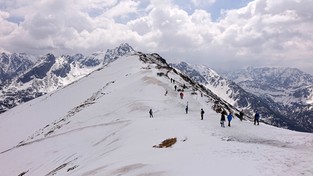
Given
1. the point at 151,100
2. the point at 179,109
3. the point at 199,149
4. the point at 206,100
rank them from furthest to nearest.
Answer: the point at 206,100, the point at 151,100, the point at 179,109, the point at 199,149

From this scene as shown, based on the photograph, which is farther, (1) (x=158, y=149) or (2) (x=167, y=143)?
(2) (x=167, y=143)

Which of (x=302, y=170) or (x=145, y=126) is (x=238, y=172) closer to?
(x=302, y=170)

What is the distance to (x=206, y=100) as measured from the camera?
9206 cm

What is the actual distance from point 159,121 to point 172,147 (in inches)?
605

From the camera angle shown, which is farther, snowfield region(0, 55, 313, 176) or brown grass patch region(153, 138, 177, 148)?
brown grass patch region(153, 138, 177, 148)

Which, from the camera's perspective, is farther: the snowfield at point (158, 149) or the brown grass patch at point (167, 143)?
the brown grass patch at point (167, 143)

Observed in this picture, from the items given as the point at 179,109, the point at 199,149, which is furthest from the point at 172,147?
the point at 179,109

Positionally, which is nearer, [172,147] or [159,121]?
[172,147]

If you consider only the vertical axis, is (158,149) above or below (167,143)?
below

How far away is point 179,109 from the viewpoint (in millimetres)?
71125

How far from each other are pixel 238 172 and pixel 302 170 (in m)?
4.19

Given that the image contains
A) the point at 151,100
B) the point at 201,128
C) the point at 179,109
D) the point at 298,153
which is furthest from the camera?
the point at 151,100

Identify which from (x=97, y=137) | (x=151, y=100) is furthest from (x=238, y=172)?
(x=151, y=100)

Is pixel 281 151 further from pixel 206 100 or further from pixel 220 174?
pixel 206 100
